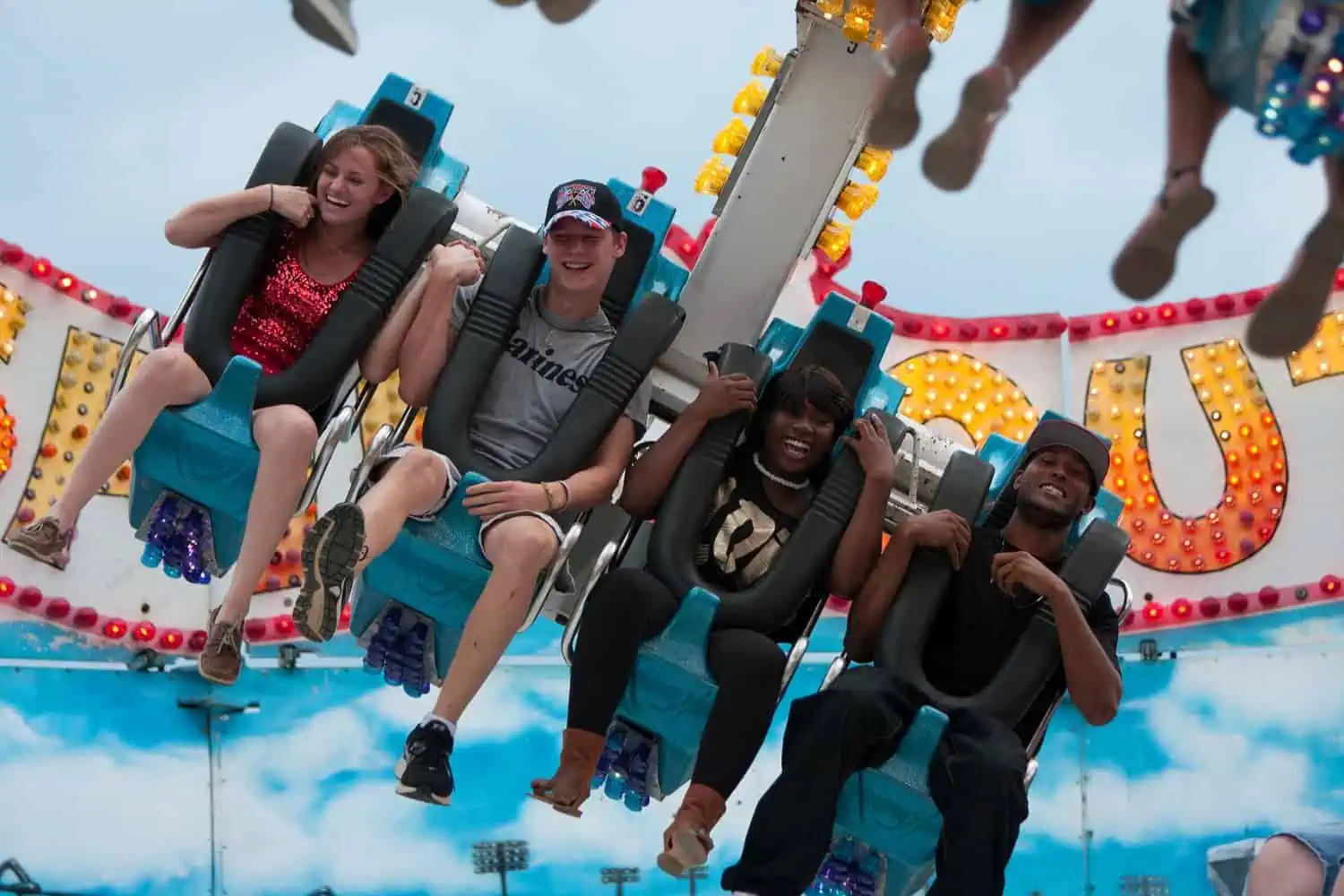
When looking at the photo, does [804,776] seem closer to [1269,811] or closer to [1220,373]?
[1269,811]

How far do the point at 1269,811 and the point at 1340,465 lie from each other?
48.4 inches

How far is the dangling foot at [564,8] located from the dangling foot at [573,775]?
1910 millimetres

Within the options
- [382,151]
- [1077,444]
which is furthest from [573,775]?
[382,151]

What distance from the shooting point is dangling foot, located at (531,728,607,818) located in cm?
390

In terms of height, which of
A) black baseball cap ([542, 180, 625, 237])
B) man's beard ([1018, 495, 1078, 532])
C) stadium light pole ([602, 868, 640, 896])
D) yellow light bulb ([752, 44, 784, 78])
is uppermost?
yellow light bulb ([752, 44, 784, 78])

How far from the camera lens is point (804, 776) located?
382 cm

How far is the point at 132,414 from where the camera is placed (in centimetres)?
402

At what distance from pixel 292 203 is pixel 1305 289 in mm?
2450

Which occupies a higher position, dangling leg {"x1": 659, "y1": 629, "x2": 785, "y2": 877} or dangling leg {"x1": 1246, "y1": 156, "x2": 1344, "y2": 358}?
dangling leg {"x1": 1246, "y1": 156, "x2": 1344, "y2": 358}

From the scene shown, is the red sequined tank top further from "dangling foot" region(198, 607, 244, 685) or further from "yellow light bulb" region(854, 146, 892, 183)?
"yellow light bulb" region(854, 146, 892, 183)

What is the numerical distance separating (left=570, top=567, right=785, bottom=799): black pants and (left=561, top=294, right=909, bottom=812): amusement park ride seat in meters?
0.04

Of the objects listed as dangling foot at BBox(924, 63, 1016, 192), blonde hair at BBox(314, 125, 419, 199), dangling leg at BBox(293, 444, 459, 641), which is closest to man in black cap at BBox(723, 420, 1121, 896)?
dangling leg at BBox(293, 444, 459, 641)

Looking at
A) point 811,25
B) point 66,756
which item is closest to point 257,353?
point 811,25

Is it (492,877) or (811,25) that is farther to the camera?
(492,877)
